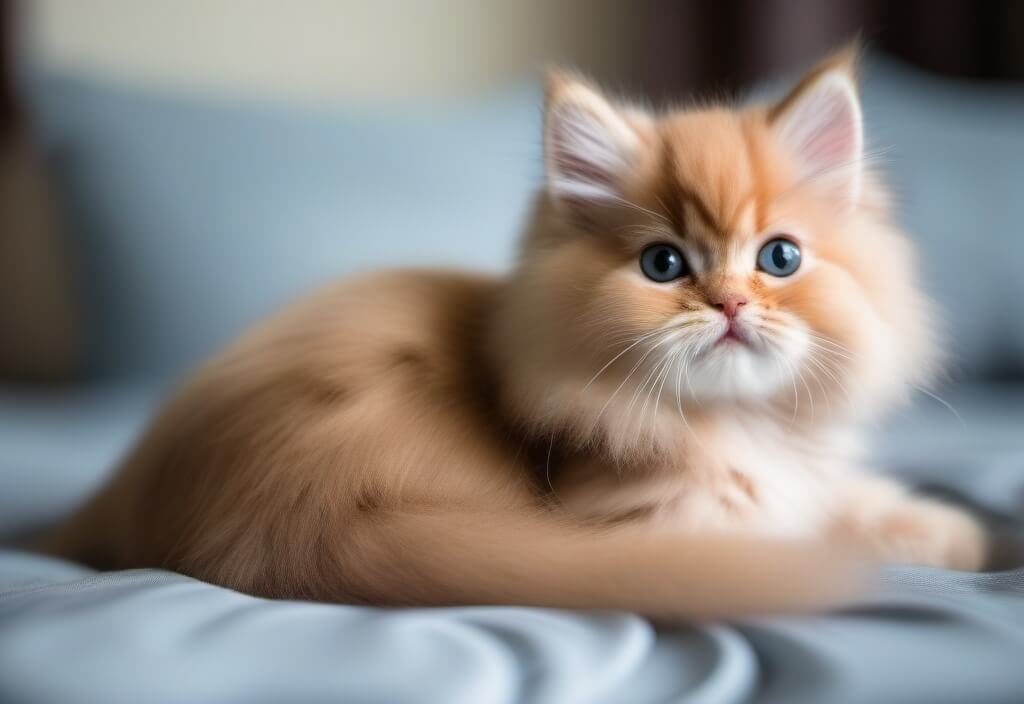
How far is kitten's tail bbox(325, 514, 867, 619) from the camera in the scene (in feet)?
2.33

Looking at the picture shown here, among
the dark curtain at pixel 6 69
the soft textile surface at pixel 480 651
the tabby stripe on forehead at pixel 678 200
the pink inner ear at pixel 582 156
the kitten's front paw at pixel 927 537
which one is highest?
the dark curtain at pixel 6 69

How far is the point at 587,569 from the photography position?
0.75 m

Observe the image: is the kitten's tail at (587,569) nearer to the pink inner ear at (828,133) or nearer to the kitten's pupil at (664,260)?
the kitten's pupil at (664,260)

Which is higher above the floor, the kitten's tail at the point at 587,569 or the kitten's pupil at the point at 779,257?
the kitten's pupil at the point at 779,257

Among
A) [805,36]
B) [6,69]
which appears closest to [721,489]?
[805,36]

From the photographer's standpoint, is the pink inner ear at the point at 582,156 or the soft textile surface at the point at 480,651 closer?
the soft textile surface at the point at 480,651

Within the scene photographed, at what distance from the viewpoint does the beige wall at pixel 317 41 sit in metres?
2.59

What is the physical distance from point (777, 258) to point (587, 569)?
0.41 meters

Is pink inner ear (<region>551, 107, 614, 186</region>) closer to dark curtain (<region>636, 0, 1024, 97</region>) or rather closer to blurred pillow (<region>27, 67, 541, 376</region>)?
blurred pillow (<region>27, 67, 541, 376</region>)

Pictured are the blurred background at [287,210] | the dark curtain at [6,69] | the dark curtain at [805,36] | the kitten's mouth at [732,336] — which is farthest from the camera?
the dark curtain at [805,36]

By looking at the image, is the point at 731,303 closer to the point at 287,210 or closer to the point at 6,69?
the point at 287,210

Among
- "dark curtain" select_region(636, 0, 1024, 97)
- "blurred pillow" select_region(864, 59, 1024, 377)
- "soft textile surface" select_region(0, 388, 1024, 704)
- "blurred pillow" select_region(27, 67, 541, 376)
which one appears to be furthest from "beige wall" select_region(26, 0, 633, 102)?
"soft textile surface" select_region(0, 388, 1024, 704)

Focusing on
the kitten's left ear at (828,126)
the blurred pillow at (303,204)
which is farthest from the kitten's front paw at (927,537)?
the blurred pillow at (303,204)

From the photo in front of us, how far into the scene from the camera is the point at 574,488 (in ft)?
3.11
